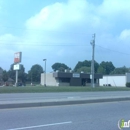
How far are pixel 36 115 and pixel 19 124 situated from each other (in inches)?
78.9

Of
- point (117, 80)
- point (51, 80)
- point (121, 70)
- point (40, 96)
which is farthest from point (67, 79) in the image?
point (121, 70)

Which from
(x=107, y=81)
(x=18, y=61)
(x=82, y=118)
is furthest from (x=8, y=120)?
(x=107, y=81)

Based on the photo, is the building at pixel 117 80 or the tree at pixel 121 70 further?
the tree at pixel 121 70

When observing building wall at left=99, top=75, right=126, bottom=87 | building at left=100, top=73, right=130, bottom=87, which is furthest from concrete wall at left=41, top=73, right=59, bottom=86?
building wall at left=99, top=75, right=126, bottom=87

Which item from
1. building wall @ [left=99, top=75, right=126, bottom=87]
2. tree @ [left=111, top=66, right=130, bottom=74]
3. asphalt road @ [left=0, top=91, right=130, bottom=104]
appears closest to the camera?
asphalt road @ [left=0, top=91, right=130, bottom=104]

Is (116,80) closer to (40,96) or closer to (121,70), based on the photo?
(121,70)

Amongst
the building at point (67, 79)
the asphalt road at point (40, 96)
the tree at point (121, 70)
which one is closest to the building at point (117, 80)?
the building at point (67, 79)

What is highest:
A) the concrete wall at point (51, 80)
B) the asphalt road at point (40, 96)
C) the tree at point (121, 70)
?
the tree at point (121, 70)

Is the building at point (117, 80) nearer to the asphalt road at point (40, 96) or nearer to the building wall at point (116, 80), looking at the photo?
the building wall at point (116, 80)

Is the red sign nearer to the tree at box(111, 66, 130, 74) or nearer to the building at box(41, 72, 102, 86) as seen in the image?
the building at box(41, 72, 102, 86)

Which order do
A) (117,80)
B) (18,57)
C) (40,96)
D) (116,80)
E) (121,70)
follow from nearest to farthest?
1. (40,96)
2. (18,57)
3. (117,80)
4. (116,80)
5. (121,70)

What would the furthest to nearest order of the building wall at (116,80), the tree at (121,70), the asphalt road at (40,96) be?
the tree at (121,70), the building wall at (116,80), the asphalt road at (40,96)

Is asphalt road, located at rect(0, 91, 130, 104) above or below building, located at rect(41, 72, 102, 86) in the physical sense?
below

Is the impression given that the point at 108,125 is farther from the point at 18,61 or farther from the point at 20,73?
the point at 20,73
